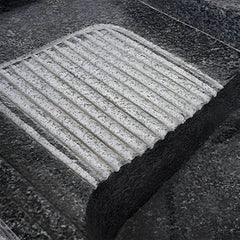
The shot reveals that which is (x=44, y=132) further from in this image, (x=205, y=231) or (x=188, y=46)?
(x=188, y=46)

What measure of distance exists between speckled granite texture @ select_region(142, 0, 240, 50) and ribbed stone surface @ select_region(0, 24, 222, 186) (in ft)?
1.18

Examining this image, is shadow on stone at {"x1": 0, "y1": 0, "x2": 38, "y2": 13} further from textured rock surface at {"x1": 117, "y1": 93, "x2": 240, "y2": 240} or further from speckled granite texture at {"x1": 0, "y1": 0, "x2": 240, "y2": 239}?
textured rock surface at {"x1": 117, "y1": 93, "x2": 240, "y2": 240}

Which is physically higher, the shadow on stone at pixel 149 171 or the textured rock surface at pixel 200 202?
the shadow on stone at pixel 149 171

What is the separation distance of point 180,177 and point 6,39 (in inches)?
42.3

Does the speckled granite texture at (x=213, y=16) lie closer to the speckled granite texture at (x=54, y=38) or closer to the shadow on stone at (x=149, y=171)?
the speckled granite texture at (x=54, y=38)

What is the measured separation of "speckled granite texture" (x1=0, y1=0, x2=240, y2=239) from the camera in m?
1.38

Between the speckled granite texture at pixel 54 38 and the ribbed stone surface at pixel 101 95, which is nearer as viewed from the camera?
the speckled granite texture at pixel 54 38

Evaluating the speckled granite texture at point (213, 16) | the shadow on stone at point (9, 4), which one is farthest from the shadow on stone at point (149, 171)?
Result: the shadow on stone at point (9, 4)

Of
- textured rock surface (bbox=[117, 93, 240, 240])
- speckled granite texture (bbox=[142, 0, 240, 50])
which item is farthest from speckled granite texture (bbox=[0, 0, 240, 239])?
textured rock surface (bbox=[117, 93, 240, 240])

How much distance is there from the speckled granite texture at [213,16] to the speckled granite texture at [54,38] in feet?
0.38

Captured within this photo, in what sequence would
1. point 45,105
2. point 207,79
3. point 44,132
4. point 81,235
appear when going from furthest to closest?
point 207,79 < point 45,105 < point 44,132 < point 81,235

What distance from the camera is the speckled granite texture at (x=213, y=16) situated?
236 cm

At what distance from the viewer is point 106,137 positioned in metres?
1.77

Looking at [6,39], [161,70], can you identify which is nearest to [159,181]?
[161,70]
